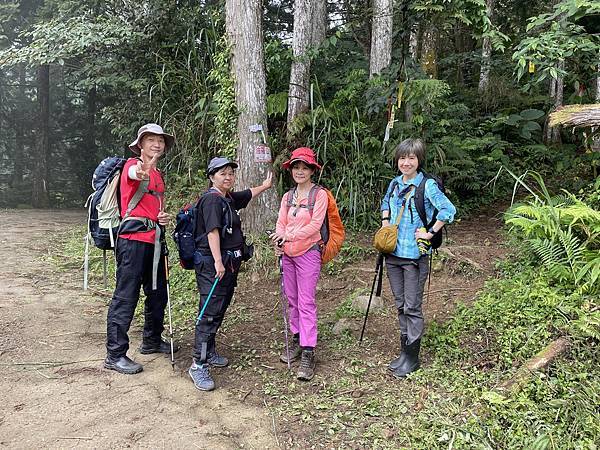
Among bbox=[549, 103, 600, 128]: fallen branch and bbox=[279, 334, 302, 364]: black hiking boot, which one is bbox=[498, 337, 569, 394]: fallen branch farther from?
bbox=[549, 103, 600, 128]: fallen branch

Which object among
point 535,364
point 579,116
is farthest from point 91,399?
point 579,116

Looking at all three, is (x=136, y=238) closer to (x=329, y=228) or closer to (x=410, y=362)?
(x=329, y=228)

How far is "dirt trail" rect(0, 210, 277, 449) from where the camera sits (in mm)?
3119

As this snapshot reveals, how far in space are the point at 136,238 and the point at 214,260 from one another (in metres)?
0.70

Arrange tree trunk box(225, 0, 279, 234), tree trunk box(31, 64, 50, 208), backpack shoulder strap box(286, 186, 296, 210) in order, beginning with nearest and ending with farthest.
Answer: backpack shoulder strap box(286, 186, 296, 210), tree trunk box(225, 0, 279, 234), tree trunk box(31, 64, 50, 208)

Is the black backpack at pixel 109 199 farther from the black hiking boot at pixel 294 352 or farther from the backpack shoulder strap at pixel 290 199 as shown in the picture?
the black hiking boot at pixel 294 352

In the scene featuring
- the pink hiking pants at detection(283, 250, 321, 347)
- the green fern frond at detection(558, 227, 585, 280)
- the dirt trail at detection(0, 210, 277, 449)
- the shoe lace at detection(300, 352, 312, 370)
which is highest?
the green fern frond at detection(558, 227, 585, 280)

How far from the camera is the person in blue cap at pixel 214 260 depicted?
3.81 meters

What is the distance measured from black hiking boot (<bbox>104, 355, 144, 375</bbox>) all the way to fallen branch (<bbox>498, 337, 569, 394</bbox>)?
2842 mm

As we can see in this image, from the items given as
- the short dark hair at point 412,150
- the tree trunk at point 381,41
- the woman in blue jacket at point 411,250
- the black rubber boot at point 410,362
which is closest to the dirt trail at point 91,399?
the black rubber boot at point 410,362

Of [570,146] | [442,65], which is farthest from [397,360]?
[442,65]

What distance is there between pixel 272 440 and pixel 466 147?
6.44m

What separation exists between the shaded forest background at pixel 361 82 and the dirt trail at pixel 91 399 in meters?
3.08

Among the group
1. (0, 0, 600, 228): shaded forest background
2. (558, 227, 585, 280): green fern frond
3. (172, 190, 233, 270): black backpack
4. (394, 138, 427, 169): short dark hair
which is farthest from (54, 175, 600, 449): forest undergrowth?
(0, 0, 600, 228): shaded forest background
